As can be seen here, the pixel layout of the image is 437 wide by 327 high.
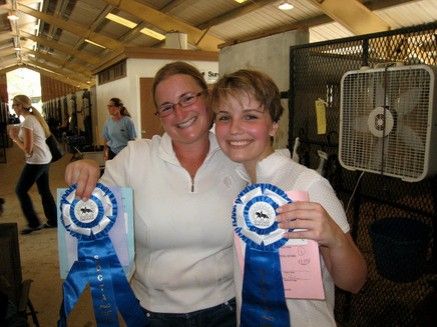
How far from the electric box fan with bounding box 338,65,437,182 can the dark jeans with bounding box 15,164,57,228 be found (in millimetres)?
3382

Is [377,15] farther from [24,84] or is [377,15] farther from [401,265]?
[24,84]

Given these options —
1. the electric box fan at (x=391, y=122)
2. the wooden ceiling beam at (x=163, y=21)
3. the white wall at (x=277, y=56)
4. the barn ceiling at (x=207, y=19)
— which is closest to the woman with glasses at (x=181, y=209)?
the electric box fan at (x=391, y=122)

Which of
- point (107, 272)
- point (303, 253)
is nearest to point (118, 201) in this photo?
point (107, 272)

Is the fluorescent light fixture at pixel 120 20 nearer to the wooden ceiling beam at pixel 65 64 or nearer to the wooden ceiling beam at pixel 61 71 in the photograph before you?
the wooden ceiling beam at pixel 65 64

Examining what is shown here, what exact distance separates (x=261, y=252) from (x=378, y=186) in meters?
2.36

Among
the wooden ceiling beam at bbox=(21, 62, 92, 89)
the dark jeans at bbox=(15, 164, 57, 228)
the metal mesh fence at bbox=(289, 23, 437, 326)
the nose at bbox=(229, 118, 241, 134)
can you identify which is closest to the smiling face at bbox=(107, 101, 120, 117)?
the dark jeans at bbox=(15, 164, 57, 228)

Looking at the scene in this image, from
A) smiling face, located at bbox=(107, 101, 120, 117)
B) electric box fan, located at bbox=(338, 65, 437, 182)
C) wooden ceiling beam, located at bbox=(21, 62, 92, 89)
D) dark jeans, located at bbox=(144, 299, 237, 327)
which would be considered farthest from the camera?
wooden ceiling beam, located at bbox=(21, 62, 92, 89)

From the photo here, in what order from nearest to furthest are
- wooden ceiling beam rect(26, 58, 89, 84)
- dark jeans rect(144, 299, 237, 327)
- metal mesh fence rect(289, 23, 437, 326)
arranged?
dark jeans rect(144, 299, 237, 327) → metal mesh fence rect(289, 23, 437, 326) → wooden ceiling beam rect(26, 58, 89, 84)

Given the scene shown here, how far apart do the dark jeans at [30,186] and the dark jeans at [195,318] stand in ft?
11.0

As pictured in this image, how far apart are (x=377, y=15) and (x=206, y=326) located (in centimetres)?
680

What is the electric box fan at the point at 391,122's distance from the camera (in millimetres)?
1532

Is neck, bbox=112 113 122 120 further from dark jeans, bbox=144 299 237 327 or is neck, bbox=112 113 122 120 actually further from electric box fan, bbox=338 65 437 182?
dark jeans, bbox=144 299 237 327

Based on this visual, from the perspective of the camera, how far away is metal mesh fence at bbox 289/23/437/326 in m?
1.90

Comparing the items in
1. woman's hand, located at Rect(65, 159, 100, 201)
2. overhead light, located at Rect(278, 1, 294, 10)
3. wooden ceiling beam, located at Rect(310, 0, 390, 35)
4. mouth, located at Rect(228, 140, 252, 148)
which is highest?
overhead light, located at Rect(278, 1, 294, 10)
